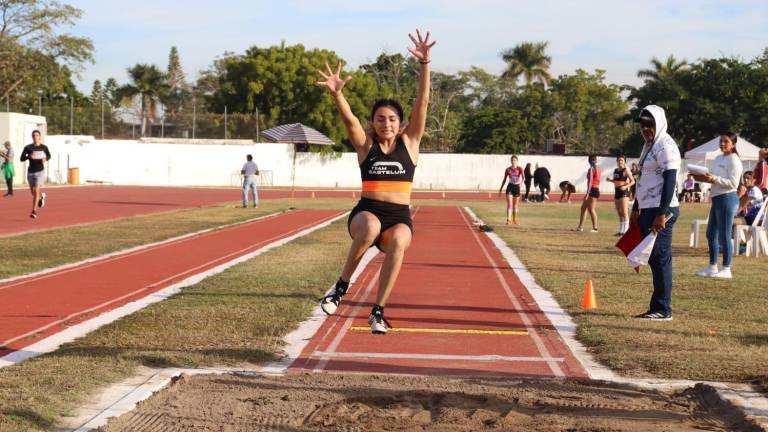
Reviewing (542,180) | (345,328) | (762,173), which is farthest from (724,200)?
(542,180)

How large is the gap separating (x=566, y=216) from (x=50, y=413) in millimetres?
29061

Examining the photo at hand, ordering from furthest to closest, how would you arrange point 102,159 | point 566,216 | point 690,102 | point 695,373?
1. point 690,102
2. point 102,159
3. point 566,216
4. point 695,373

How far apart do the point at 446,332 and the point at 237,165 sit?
53590mm

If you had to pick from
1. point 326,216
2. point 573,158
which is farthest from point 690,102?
point 326,216

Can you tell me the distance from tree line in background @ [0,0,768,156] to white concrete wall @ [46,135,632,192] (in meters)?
2.31

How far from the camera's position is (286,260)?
51.7ft

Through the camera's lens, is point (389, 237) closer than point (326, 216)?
Yes

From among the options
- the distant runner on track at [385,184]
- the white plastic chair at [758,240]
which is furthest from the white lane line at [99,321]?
the white plastic chair at [758,240]

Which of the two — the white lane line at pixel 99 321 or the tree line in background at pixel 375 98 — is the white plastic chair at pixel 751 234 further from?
the tree line in background at pixel 375 98

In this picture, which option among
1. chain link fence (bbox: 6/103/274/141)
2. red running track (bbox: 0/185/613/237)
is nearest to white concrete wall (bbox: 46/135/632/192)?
chain link fence (bbox: 6/103/274/141)

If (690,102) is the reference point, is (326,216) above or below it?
below

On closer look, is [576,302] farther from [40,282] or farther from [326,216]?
[326,216]

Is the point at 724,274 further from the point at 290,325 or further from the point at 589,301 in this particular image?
the point at 290,325

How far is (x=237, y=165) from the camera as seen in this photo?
203ft
